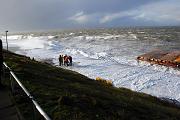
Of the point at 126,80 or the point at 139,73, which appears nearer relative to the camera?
the point at 126,80

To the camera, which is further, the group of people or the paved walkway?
the group of people

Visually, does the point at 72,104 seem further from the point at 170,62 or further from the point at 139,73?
the point at 170,62

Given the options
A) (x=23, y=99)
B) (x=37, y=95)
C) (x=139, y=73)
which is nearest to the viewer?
(x=23, y=99)

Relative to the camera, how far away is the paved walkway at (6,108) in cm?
778

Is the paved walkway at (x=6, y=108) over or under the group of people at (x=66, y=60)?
over

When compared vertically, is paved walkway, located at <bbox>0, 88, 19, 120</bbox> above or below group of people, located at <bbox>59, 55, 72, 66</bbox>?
above

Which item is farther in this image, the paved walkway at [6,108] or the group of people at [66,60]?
the group of people at [66,60]

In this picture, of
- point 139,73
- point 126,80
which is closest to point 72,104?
point 126,80

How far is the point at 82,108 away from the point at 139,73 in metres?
27.5

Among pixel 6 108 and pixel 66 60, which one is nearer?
pixel 6 108

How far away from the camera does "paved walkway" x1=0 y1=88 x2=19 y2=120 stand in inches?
306

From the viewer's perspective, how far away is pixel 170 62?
4662 cm

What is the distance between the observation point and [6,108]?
8539 millimetres

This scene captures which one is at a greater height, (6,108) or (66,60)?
(6,108)
